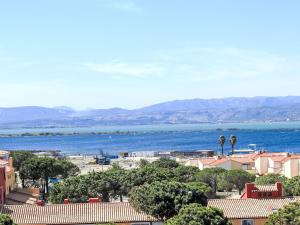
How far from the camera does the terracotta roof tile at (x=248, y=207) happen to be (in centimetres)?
3801

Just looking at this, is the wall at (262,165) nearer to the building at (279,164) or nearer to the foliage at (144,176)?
the building at (279,164)

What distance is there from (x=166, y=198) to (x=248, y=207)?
5.71 m

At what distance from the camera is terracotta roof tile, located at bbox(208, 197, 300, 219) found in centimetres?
3801

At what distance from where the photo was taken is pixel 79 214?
1483 inches

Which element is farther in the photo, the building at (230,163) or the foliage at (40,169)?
→ the building at (230,163)

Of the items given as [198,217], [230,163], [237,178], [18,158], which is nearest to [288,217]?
[198,217]

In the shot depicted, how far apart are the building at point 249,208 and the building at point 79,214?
15.2 feet

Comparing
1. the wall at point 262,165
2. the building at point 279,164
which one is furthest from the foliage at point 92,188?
the wall at point 262,165

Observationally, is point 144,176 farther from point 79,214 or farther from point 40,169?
point 40,169

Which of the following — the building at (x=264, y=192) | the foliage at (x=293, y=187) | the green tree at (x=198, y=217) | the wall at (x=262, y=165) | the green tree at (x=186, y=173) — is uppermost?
the green tree at (x=198, y=217)

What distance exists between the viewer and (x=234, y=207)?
1542 inches

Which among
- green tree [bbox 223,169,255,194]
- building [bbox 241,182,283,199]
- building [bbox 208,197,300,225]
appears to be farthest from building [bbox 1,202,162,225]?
green tree [bbox 223,169,255,194]

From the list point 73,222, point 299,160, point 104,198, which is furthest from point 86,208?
point 299,160

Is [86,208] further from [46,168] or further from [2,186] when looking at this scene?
[46,168]
